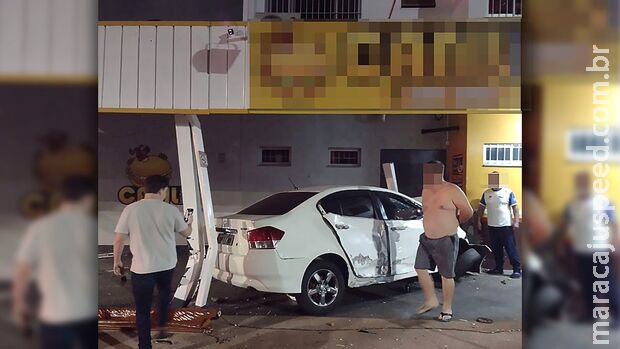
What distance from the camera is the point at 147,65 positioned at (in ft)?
17.0

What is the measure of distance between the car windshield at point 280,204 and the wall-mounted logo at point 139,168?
4.35m

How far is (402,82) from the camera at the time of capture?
16.5 feet

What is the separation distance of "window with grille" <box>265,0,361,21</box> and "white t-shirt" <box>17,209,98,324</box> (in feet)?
18.7

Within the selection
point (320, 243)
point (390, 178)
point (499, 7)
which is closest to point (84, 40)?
point (320, 243)

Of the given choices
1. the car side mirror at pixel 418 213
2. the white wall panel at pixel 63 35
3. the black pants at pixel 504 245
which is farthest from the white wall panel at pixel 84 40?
the black pants at pixel 504 245

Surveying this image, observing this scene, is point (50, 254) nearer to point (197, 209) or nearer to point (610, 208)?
point (197, 209)

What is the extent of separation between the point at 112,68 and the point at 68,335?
3.13m

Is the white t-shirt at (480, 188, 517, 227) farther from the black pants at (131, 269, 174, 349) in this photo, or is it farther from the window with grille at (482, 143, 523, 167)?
the black pants at (131, 269, 174, 349)

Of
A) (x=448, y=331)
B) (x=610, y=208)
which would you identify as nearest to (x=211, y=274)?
(x=448, y=331)

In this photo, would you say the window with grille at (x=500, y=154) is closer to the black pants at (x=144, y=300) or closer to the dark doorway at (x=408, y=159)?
the dark doorway at (x=408, y=159)

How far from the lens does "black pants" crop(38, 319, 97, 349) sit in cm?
305

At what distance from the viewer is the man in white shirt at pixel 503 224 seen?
712 centimetres

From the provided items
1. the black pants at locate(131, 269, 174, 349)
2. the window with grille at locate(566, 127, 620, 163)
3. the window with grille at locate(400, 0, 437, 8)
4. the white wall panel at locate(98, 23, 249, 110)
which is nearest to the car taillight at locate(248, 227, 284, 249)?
the black pants at locate(131, 269, 174, 349)

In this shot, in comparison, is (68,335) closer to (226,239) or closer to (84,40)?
(84,40)
